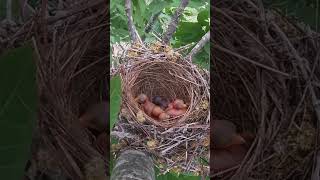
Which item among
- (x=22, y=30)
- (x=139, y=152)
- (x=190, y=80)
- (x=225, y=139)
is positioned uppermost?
(x=22, y=30)

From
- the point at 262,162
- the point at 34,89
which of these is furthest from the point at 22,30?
the point at 262,162

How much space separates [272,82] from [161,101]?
672 mm

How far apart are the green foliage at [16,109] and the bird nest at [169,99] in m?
0.63

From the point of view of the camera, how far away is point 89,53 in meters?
1.11

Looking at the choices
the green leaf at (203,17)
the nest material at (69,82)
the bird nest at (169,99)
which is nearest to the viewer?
the nest material at (69,82)

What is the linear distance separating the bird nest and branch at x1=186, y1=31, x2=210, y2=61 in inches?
1.5

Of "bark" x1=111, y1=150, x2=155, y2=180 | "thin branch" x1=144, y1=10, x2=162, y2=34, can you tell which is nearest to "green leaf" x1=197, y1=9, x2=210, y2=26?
"thin branch" x1=144, y1=10, x2=162, y2=34

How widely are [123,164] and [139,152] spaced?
19 cm

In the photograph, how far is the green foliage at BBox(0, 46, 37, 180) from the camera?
0.96 m

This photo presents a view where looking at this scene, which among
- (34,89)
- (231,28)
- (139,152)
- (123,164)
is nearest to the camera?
(34,89)

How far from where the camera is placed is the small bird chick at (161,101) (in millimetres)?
1714

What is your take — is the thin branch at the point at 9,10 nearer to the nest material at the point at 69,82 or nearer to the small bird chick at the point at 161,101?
the nest material at the point at 69,82

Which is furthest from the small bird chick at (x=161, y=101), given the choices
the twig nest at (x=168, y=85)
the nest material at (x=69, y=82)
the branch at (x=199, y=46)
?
the nest material at (x=69, y=82)

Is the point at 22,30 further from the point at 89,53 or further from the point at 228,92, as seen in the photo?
the point at 228,92
